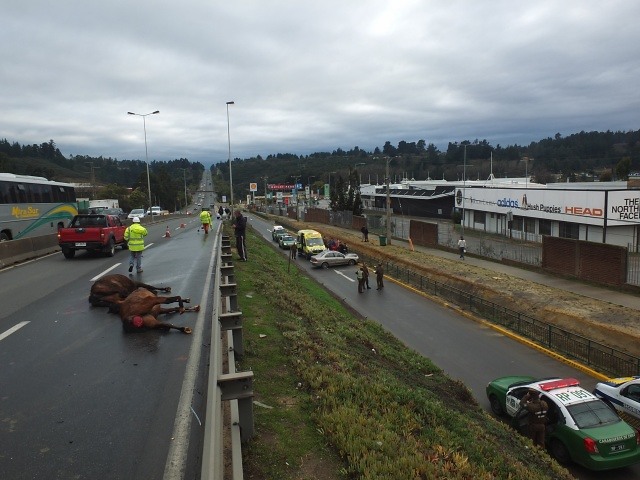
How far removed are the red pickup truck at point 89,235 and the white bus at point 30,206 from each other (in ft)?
22.1

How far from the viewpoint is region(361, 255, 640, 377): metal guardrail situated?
15303 millimetres

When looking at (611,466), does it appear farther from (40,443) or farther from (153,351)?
(40,443)

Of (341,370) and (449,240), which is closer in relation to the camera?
(341,370)

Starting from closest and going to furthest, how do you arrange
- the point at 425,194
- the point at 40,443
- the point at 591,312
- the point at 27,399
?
the point at 40,443 → the point at 27,399 → the point at 591,312 → the point at 425,194

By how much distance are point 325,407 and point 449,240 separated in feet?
115

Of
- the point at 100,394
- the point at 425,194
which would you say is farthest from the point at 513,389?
the point at 425,194

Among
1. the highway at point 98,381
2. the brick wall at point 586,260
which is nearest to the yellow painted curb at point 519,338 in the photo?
the highway at point 98,381

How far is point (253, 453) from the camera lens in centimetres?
485

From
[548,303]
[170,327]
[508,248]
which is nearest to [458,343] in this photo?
[548,303]

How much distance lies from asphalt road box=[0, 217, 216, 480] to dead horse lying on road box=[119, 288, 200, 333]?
0.17 metres

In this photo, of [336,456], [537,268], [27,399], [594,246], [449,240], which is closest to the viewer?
[336,456]

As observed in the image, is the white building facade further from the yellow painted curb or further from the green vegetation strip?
the green vegetation strip

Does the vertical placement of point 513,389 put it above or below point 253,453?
below

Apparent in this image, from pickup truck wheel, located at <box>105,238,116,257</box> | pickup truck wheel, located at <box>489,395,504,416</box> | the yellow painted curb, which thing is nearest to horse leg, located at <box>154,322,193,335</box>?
pickup truck wheel, located at <box>489,395,504,416</box>
